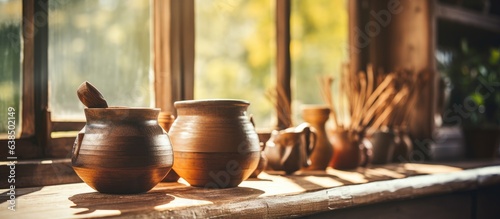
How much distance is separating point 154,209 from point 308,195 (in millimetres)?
523

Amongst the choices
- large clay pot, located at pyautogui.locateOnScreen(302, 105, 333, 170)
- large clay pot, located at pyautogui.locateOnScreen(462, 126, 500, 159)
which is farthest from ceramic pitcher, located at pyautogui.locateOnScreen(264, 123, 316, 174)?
large clay pot, located at pyautogui.locateOnScreen(462, 126, 500, 159)

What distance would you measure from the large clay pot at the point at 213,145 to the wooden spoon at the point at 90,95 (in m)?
0.27

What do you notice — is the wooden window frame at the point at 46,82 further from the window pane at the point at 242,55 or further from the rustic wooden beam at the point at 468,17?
the window pane at the point at 242,55

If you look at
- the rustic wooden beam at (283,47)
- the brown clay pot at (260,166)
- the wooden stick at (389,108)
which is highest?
A: the rustic wooden beam at (283,47)

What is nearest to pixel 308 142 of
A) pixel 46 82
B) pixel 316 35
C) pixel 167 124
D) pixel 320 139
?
pixel 320 139

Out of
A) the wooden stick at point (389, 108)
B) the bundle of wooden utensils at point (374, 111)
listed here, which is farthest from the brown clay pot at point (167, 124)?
the wooden stick at point (389, 108)

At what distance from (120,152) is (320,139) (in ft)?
3.35

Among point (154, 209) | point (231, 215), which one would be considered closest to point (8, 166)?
point (154, 209)

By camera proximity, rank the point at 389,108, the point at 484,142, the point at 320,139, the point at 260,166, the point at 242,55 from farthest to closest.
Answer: the point at 242,55, the point at 484,142, the point at 389,108, the point at 320,139, the point at 260,166

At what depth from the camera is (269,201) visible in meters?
1.40

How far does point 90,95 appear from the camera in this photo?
1.40 m

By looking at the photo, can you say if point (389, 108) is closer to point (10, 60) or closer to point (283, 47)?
point (283, 47)

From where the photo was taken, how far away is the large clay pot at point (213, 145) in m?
1.51

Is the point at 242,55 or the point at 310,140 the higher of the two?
the point at 242,55
